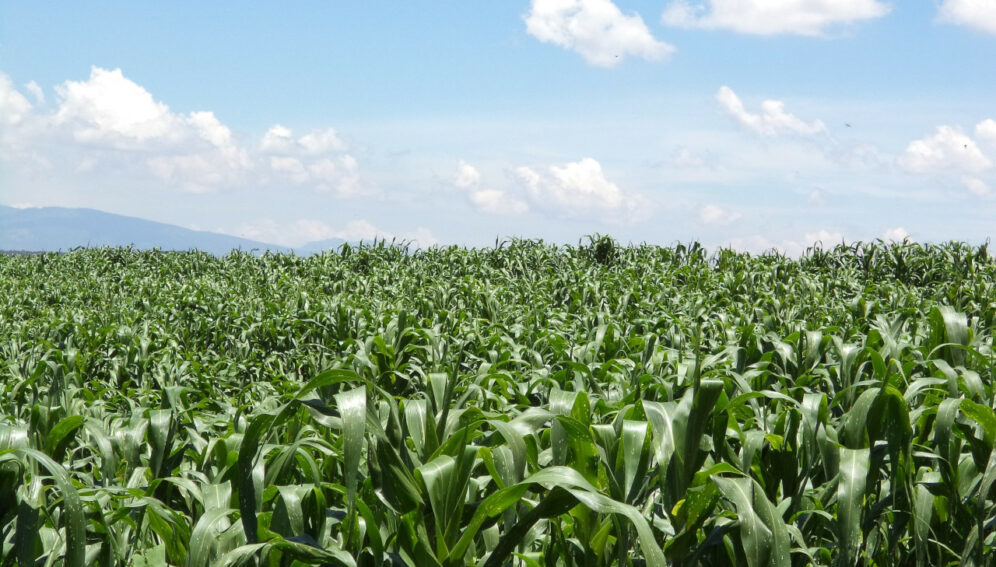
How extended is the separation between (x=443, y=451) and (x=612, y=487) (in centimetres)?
39

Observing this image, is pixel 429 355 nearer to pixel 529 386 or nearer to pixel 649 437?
pixel 529 386

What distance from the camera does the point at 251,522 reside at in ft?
5.04

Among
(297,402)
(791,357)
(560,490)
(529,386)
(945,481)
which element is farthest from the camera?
(791,357)

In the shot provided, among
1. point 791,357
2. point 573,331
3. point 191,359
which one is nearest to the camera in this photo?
point 791,357

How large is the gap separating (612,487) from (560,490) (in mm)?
324

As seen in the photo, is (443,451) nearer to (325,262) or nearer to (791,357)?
(791,357)

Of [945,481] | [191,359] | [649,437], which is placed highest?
[649,437]

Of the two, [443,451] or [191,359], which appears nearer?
[443,451]

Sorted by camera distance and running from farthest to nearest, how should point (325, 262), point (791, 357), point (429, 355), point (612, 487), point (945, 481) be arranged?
1. point (325, 262)
2. point (429, 355)
3. point (791, 357)
4. point (945, 481)
5. point (612, 487)

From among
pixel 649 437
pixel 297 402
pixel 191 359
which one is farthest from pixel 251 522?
pixel 191 359

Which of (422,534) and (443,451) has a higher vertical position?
(443,451)

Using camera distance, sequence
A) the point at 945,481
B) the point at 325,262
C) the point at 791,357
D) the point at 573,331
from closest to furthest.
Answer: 1. the point at 945,481
2. the point at 791,357
3. the point at 573,331
4. the point at 325,262

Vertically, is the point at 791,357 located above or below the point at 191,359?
above

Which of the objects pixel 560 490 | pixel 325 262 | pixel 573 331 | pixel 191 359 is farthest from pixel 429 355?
pixel 325 262
